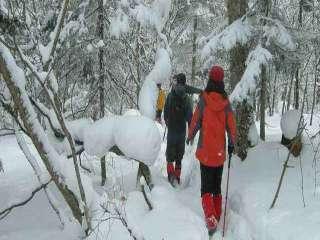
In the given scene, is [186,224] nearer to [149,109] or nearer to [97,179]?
[149,109]

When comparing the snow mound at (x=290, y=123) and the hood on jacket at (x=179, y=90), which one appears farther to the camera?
the snow mound at (x=290, y=123)

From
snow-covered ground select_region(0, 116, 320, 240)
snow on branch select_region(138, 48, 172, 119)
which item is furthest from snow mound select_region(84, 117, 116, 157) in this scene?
snow-covered ground select_region(0, 116, 320, 240)

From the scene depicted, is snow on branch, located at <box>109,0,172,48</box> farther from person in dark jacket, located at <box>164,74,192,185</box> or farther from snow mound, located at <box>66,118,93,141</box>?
snow mound, located at <box>66,118,93,141</box>

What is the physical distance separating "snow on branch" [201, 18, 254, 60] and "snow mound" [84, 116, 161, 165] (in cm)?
244

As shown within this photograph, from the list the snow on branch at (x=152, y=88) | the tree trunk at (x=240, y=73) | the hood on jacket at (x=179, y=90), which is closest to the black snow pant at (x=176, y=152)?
the hood on jacket at (x=179, y=90)

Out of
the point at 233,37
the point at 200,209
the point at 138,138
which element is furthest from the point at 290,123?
the point at 138,138

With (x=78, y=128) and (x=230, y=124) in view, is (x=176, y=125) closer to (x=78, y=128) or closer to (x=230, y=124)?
(x=78, y=128)

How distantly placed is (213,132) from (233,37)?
2579 millimetres

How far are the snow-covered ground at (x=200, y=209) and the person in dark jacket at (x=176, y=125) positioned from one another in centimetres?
28

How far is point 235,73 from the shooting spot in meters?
9.98

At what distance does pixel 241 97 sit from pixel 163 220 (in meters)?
2.91

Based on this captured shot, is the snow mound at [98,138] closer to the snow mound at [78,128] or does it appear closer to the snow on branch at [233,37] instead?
the snow mound at [78,128]

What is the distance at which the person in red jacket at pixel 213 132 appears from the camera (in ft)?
24.0

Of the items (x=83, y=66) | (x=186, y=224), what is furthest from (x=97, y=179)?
(x=186, y=224)
